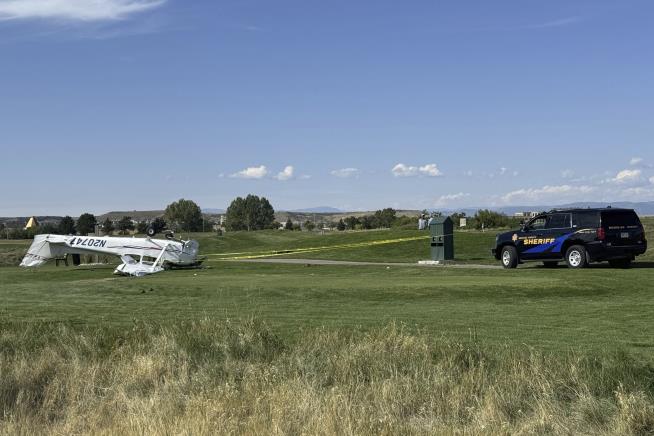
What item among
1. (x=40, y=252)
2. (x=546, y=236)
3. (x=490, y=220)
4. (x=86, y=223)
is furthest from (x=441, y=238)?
(x=86, y=223)

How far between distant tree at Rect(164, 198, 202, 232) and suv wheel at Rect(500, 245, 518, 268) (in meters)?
105

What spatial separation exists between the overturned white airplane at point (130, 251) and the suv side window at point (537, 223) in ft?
48.4

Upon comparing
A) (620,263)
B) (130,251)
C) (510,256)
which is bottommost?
(620,263)

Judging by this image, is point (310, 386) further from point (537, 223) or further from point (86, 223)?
point (86, 223)

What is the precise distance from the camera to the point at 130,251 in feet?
111

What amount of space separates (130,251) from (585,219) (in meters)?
20.2

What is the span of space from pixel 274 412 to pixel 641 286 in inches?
569

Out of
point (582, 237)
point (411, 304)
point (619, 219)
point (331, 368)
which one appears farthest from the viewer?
point (582, 237)

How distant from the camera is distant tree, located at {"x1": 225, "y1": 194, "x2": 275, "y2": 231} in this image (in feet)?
448

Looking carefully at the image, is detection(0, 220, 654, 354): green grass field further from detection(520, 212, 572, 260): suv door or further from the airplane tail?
the airplane tail

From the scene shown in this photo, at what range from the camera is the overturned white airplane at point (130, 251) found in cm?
3032

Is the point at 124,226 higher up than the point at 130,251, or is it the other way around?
the point at 124,226

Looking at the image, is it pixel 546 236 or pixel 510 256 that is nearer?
pixel 546 236

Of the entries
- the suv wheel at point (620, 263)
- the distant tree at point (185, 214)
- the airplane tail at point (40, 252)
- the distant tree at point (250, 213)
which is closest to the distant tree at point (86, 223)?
the distant tree at point (185, 214)
